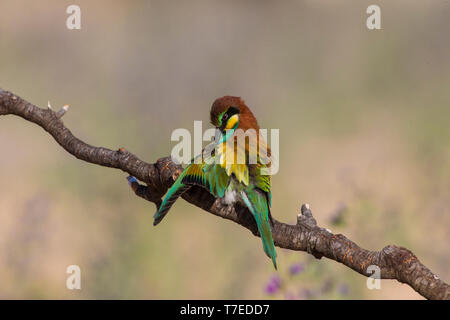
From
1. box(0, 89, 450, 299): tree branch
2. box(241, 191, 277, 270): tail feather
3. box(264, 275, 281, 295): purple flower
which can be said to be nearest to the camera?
box(0, 89, 450, 299): tree branch

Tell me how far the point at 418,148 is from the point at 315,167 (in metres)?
0.90

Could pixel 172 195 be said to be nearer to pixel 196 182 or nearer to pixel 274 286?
pixel 196 182

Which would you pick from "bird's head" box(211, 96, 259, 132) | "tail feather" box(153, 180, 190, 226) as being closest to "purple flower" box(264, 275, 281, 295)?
"bird's head" box(211, 96, 259, 132)

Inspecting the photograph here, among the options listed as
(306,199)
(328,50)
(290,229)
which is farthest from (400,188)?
(290,229)

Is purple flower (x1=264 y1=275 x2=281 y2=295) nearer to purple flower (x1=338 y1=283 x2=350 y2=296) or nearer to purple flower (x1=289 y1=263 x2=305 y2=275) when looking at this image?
purple flower (x1=289 y1=263 x2=305 y2=275)

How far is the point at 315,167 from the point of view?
5.73 m

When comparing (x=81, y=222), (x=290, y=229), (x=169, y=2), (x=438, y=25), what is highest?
(x=169, y=2)

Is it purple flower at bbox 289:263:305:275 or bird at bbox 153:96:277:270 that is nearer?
bird at bbox 153:96:277:270

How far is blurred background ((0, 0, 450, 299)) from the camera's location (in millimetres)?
3787

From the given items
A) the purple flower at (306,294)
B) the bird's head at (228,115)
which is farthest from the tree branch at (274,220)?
the purple flower at (306,294)

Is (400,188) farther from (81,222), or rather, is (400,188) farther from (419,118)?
(81,222)

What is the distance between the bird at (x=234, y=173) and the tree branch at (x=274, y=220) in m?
0.05

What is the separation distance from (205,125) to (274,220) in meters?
3.39

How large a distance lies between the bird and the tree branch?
0.05 metres
